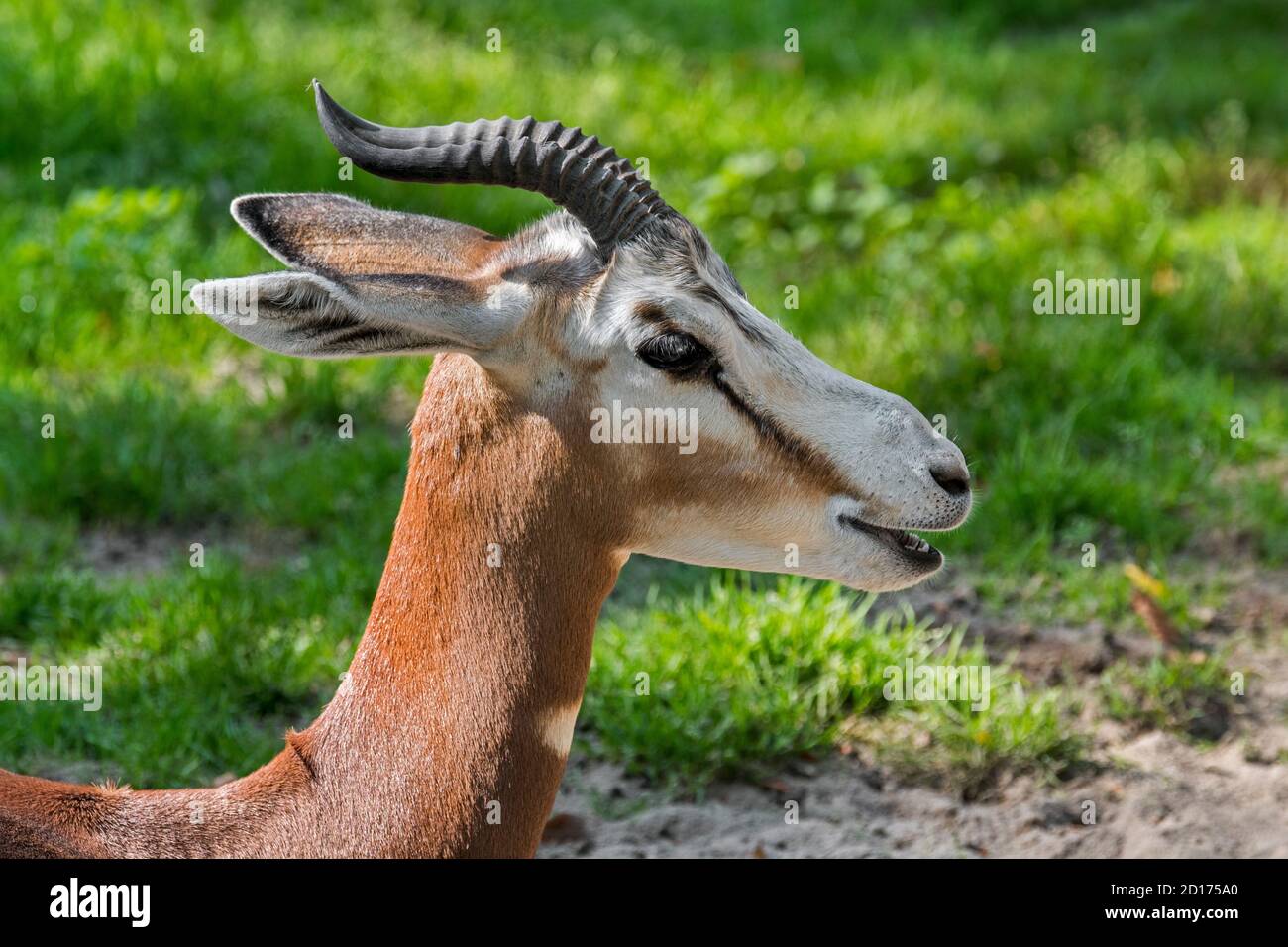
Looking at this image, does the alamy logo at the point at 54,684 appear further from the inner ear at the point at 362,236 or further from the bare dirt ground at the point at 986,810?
the inner ear at the point at 362,236

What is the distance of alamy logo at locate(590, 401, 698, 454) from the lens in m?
3.18

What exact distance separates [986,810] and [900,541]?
1.52 meters

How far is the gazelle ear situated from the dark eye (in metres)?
0.25

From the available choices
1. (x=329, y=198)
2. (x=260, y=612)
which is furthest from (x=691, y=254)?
(x=260, y=612)

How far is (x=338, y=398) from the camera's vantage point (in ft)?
20.9

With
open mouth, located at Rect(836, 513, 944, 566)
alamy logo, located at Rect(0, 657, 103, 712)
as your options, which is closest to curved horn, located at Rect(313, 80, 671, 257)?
open mouth, located at Rect(836, 513, 944, 566)

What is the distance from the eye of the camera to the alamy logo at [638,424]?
10.4 feet

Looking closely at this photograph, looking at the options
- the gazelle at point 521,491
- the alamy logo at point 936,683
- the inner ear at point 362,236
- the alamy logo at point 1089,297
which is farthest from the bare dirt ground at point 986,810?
the alamy logo at point 1089,297

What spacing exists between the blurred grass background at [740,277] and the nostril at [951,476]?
158cm

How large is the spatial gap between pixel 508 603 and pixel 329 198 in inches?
37.1

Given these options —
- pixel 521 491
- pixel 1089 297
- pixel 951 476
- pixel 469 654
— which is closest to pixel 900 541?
pixel 951 476

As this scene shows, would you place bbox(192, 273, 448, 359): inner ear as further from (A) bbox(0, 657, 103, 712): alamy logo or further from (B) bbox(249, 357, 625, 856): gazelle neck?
(A) bbox(0, 657, 103, 712): alamy logo
